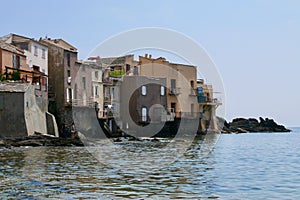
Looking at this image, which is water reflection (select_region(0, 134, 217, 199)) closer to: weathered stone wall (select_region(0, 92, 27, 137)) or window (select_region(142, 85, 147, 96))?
weathered stone wall (select_region(0, 92, 27, 137))

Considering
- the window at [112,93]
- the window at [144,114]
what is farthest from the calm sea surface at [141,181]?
the window at [144,114]

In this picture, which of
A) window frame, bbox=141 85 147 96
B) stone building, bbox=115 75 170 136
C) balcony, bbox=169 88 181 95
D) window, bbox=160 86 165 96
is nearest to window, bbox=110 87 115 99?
stone building, bbox=115 75 170 136

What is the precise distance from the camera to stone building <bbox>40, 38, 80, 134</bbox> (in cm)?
6009

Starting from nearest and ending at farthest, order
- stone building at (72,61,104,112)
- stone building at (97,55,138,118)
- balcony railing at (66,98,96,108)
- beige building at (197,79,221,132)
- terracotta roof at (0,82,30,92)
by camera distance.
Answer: terracotta roof at (0,82,30,92), balcony railing at (66,98,96,108), stone building at (72,61,104,112), stone building at (97,55,138,118), beige building at (197,79,221,132)

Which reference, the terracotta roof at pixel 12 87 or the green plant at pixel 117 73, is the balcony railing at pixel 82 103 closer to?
the green plant at pixel 117 73

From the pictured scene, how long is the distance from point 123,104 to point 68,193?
192 ft

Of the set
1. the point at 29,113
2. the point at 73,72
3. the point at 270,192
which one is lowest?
the point at 270,192

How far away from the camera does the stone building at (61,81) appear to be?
197 feet

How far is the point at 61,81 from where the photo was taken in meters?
62.2

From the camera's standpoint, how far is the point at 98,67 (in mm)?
71062

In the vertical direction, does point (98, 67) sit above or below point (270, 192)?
above

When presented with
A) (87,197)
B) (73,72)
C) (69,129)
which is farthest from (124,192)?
(73,72)

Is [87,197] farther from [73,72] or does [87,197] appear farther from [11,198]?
[73,72]

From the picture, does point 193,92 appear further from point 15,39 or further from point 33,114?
point 33,114
